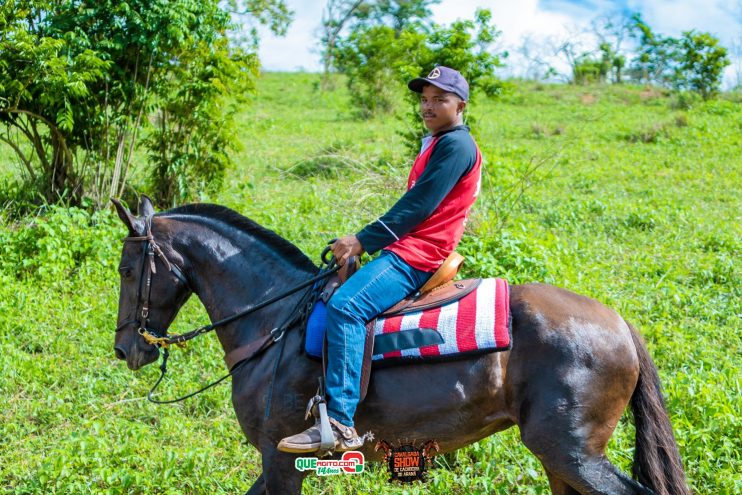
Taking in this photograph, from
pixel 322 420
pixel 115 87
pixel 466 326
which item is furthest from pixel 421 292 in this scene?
pixel 115 87

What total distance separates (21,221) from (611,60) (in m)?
27.3

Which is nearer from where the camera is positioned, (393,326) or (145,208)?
(393,326)

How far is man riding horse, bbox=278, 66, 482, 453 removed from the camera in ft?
10.7

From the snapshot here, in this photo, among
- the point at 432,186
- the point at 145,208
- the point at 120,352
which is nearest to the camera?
the point at 432,186

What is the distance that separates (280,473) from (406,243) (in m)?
1.40

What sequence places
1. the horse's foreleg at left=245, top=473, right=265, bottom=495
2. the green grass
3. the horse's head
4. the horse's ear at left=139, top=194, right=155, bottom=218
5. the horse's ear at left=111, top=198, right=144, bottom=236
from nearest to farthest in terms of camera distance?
the horse's ear at left=111, top=198, right=144, bottom=236 < the horse's head < the horse's foreleg at left=245, top=473, right=265, bottom=495 < the horse's ear at left=139, top=194, right=155, bottom=218 < the green grass

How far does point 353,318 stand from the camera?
3297 mm

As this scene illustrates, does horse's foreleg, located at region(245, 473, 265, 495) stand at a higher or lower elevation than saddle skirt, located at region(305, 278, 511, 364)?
lower

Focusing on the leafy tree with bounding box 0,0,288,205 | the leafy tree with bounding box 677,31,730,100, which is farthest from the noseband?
the leafy tree with bounding box 677,31,730,100

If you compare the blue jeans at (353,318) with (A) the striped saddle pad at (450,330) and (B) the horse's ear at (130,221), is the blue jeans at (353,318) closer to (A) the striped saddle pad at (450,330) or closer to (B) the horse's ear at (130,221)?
(A) the striped saddle pad at (450,330)

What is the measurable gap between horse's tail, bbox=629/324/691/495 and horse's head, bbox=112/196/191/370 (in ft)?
8.45

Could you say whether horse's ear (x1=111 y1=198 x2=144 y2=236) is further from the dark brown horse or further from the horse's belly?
the horse's belly

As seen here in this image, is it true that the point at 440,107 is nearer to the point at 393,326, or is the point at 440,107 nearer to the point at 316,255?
the point at 393,326

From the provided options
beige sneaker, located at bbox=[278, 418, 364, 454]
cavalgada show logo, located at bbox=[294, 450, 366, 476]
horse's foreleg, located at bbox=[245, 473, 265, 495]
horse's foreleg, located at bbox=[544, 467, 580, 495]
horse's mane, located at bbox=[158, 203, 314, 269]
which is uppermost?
horse's mane, located at bbox=[158, 203, 314, 269]
